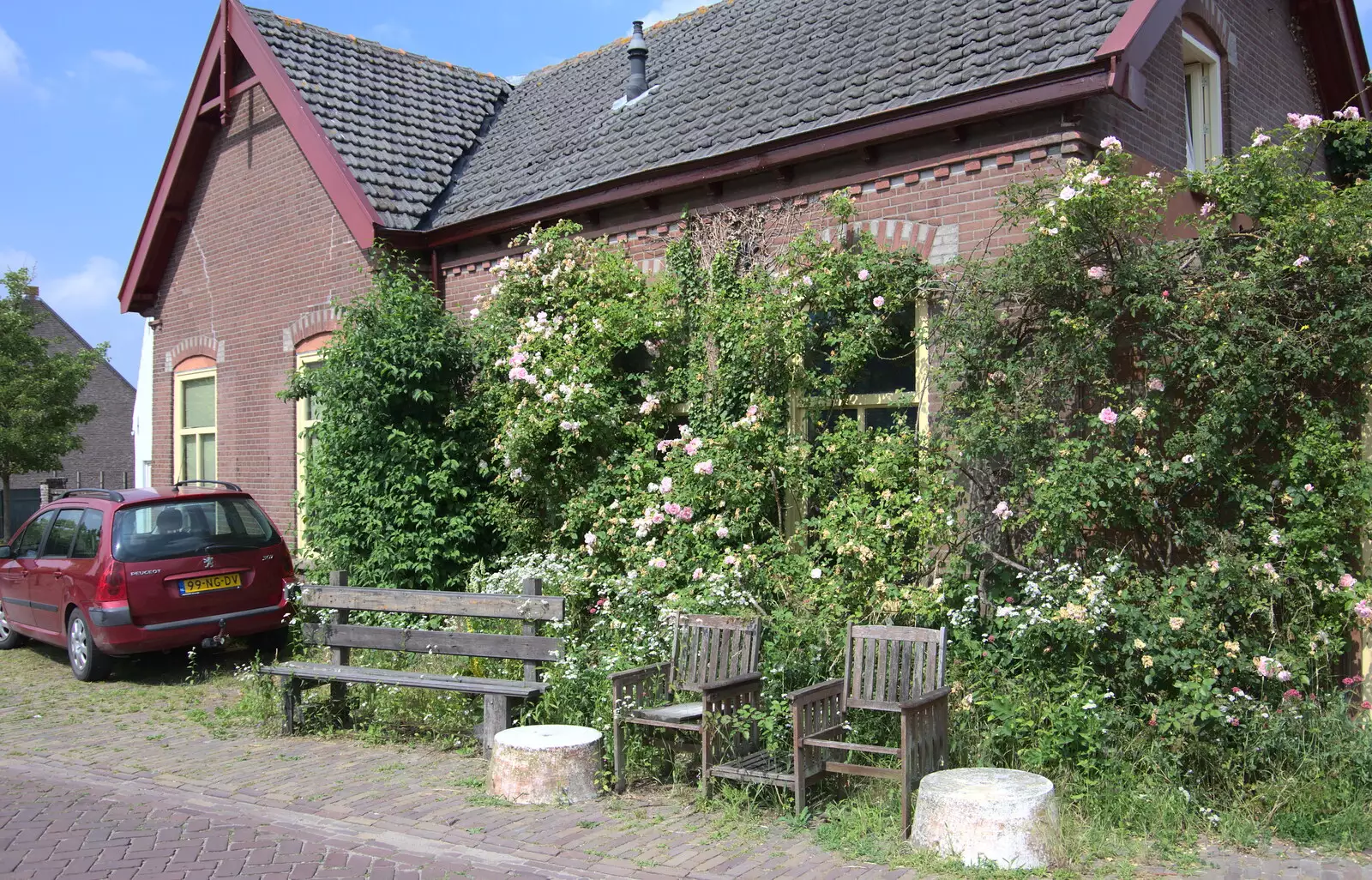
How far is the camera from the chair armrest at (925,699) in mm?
5312

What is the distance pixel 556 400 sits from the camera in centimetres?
882

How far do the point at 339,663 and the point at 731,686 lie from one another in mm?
3479

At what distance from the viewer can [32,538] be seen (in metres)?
11.0

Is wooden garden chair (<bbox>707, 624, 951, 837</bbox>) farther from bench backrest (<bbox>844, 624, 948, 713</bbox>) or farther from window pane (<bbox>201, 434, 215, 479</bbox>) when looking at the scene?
window pane (<bbox>201, 434, 215, 479</bbox>)

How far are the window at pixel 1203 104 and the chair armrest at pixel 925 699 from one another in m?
5.85

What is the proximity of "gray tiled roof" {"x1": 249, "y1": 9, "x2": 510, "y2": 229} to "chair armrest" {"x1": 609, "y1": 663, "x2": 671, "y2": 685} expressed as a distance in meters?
6.82

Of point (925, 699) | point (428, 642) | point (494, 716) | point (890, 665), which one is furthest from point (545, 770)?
point (925, 699)

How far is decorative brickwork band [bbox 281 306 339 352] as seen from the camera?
499 inches

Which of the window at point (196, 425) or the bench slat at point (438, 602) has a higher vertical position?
the window at point (196, 425)

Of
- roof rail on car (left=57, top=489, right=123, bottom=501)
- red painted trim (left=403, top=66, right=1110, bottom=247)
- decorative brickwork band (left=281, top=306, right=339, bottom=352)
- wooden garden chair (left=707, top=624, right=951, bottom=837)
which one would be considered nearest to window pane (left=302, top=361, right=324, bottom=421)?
decorative brickwork band (left=281, top=306, right=339, bottom=352)

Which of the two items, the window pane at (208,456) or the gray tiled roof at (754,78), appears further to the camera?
the window pane at (208,456)

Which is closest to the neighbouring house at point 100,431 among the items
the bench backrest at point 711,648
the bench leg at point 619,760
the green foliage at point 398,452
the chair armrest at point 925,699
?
the green foliage at point 398,452

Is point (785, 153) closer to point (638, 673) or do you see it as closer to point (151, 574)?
point (638, 673)

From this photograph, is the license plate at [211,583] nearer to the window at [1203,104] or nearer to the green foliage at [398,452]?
the green foliage at [398,452]
